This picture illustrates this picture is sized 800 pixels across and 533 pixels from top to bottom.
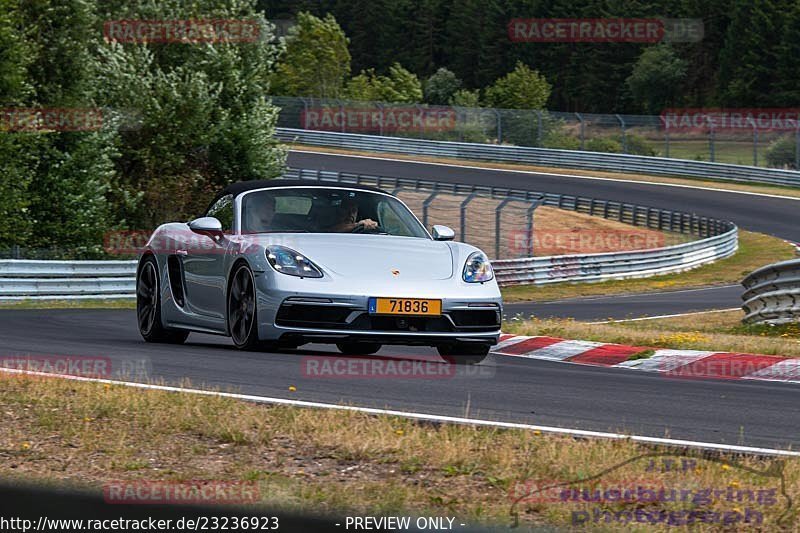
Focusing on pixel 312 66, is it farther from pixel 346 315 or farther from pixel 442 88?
pixel 346 315

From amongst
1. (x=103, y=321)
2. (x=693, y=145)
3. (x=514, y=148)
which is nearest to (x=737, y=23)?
(x=693, y=145)

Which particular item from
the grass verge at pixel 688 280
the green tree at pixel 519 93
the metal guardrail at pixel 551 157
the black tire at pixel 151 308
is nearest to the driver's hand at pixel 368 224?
the black tire at pixel 151 308

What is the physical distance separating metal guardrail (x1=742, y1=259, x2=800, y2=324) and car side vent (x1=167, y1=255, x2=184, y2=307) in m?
9.23

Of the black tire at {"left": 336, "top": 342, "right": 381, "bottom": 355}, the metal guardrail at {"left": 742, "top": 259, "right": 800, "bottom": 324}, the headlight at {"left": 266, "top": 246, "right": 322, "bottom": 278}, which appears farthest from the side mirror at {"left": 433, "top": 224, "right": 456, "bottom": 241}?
the metal guardrail at {"left": 742, "top": 259, "right": 800, "bottom": 324}

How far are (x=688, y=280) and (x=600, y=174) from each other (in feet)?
80.1

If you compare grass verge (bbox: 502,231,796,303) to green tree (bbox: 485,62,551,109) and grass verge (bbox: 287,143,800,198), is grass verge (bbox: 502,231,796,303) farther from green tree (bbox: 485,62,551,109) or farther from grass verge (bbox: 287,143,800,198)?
green tree (bbox: 485,62,551,109)

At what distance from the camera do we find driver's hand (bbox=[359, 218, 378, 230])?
1067 centimetres

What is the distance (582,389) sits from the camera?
8.77 m

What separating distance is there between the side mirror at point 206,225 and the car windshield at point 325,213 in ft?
0.92

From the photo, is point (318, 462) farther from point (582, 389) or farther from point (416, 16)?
point (416, 16)

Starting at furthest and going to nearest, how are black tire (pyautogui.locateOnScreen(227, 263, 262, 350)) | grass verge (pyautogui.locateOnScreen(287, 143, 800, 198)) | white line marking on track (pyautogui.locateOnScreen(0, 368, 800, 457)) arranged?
grass verge (pyautogui.locateOnScreen(287, 143, 800, 198)) → black tire (pyautogui.locateOnScreen(227, 263, 262, 350)) → white line marking on track (pyautogui.locateOnScreen(0, 368, 800, 457))

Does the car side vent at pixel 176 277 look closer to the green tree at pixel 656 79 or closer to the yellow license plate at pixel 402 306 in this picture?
the yellow license plate at pixel 402 306

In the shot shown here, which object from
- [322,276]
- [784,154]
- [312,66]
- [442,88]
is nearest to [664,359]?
[322,276]

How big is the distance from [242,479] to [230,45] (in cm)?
3438
